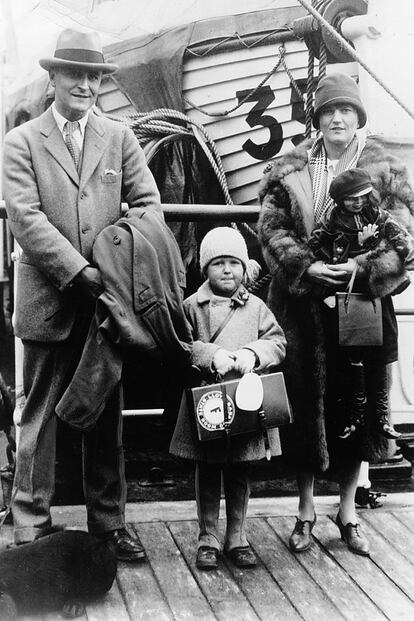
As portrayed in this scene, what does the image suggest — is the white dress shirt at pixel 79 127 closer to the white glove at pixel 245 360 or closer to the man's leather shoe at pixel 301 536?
the white glove at pixel 245 360

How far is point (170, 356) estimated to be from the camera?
2766 millimetres

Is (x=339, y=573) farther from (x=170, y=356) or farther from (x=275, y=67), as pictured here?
(x=275, y=67)

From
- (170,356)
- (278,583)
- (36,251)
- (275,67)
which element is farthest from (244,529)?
(275,67)

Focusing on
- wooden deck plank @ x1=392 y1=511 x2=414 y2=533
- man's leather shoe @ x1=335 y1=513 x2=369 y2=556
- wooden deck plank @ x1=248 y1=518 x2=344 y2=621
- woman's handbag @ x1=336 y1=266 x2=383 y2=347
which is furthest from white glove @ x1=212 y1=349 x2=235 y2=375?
wooden deck plank @ x1=392 y1=511 x2=414 y2=533

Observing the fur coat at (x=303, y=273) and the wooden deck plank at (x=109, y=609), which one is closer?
the wooden deck plank at (x=109, y=609)

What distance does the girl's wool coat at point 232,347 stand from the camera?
2.85 metres

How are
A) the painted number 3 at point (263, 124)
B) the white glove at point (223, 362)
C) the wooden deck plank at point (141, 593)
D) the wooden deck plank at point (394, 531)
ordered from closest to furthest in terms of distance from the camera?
1. the wooden deck plank at point (141, 593)
2. the white glove at point (223, 362)
3. the wooden deck plank at point (394, 531)
4. the painted number 3 at point (263, 124)

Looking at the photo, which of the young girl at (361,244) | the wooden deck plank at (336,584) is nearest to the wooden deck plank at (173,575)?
the wooden deck plank at (336,584)

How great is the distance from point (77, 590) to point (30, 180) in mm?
1277

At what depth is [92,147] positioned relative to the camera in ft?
9.37

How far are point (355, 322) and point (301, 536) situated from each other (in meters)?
0.79

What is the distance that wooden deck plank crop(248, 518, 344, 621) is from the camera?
2.55 metres

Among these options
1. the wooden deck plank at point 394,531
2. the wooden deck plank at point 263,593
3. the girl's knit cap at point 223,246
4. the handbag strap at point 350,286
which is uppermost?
the girl's knit cap at point 223,246

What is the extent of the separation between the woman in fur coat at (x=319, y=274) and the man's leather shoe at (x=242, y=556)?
0.68 ft
